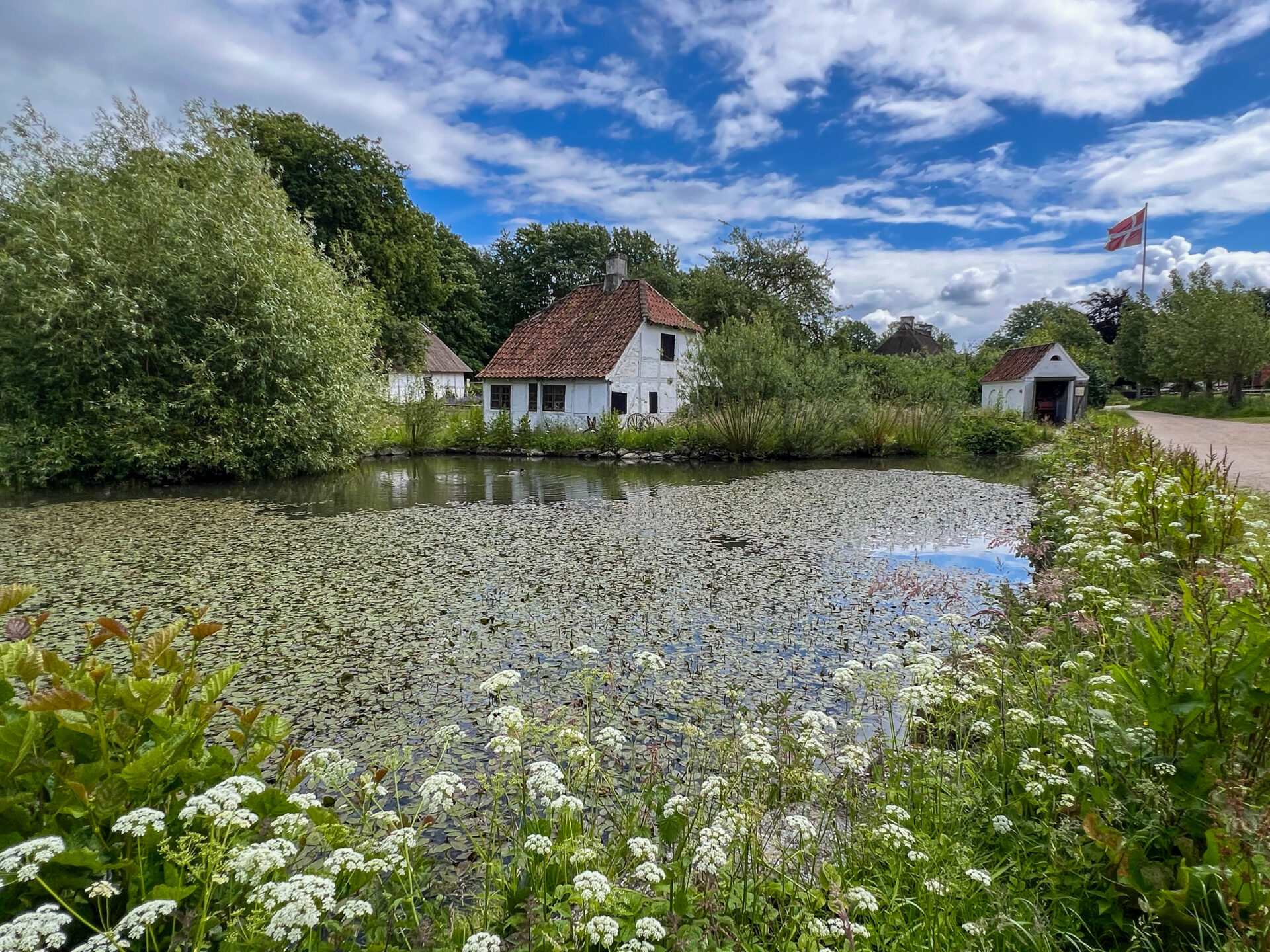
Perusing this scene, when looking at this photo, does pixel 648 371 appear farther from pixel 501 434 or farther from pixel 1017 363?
pixel 1017 363

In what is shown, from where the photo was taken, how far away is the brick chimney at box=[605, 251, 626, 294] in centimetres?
2495

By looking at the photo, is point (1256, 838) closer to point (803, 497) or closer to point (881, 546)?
point (881, 546)

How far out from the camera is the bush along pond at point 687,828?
1345mm

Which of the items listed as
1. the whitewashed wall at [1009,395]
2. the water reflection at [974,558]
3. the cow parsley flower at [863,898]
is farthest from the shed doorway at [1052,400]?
the cow parsley flower at [863,898]

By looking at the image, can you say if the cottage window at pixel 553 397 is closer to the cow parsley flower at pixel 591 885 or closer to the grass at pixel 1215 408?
the cow parsley flower at pixel 591 885

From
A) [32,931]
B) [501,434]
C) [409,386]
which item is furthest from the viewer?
[501,434]

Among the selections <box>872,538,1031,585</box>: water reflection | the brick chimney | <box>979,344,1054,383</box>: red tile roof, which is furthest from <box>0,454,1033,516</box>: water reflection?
<box>979,344,1054,383</box>: red tile roof

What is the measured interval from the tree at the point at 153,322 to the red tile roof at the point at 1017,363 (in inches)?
1018

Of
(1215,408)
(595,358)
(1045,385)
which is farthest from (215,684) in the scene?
(1215,408)

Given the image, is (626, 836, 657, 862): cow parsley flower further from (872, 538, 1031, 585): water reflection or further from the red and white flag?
the red and white flag

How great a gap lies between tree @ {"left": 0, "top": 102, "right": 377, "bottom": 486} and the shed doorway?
1028 inches

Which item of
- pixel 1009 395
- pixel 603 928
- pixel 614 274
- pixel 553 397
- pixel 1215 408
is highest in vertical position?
pixel 614 274

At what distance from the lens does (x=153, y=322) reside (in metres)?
11.6

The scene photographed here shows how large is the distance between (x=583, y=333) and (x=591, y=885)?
76.6 feet
